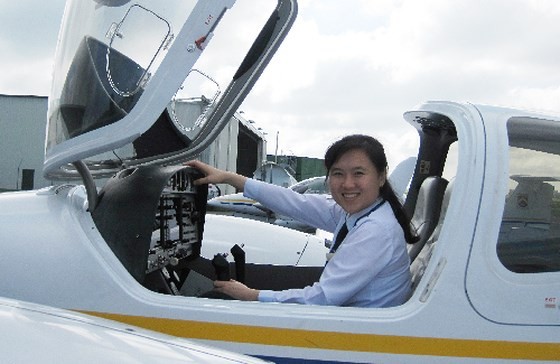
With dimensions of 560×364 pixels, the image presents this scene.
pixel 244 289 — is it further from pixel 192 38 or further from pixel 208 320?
pixel 192 38

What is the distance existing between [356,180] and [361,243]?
26 cm

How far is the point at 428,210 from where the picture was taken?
2.68 m

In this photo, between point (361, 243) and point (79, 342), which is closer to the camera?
point (79, 342)

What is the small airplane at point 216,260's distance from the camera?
75.6 inches

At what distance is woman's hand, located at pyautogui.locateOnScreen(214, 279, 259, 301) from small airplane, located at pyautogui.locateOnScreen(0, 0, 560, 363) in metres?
0.16

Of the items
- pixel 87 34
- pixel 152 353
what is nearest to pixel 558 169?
pixel 152 353

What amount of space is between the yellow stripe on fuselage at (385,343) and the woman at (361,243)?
160 millimetres

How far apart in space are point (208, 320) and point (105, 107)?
80 centimetres

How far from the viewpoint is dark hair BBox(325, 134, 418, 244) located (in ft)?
7.26

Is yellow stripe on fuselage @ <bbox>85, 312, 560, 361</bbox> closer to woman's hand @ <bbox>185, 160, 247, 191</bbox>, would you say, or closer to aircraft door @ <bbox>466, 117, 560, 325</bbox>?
aircraft door @ <bbox>466, 117, 560, 325</bbox>

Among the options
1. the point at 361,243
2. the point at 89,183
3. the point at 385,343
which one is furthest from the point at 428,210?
the point at 89,183

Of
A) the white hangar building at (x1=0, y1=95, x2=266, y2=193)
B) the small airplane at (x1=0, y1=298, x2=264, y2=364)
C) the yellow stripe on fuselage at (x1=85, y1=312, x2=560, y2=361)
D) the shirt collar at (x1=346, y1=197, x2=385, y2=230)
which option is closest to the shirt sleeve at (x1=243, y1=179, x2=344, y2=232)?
the shirt collar at (x1=346, y1=197, x2=385, y2=230)

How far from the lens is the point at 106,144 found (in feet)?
6.62

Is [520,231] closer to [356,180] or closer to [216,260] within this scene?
[356,180]
